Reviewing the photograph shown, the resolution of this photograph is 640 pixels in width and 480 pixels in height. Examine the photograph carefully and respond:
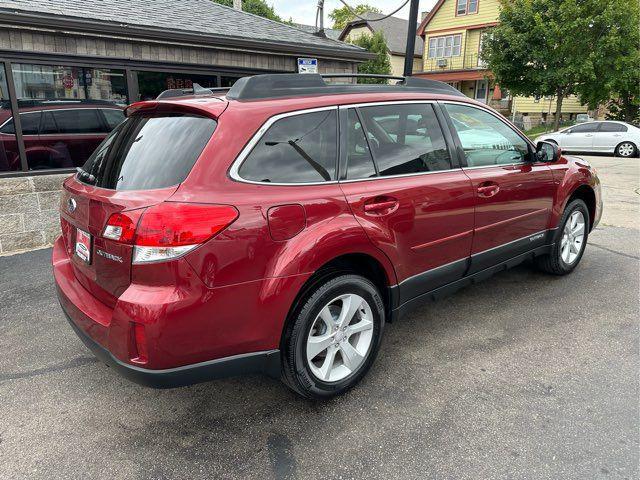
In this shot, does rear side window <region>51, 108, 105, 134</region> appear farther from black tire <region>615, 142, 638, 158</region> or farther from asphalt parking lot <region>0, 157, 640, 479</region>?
black tire <region>615, 142, 638, 158</region>

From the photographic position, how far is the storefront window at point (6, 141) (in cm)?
575

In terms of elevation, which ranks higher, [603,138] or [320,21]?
[320,21]

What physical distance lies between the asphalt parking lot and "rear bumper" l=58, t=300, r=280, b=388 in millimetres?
401

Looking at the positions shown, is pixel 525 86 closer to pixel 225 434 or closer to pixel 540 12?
pixel 540 12

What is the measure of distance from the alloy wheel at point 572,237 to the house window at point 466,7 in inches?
1299

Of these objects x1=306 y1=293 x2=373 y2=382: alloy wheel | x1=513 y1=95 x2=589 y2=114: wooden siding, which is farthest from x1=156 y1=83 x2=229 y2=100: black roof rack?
x1=513 y1=95 x2=589 y2=114: wooden siding

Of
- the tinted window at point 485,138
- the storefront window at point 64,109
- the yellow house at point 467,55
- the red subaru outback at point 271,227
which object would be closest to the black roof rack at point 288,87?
the red subaru outback at point 271,227

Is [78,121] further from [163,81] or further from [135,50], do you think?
[163,81]

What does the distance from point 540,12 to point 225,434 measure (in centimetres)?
2306

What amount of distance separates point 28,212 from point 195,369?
15.9ft

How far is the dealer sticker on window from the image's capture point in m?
2.40

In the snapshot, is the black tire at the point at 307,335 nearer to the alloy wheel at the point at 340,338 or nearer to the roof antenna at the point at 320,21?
the alloy wheel at the point at 340,338

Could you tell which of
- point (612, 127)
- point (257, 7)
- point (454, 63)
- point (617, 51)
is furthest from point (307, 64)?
point (257, 7)

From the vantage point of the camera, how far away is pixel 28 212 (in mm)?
5852
